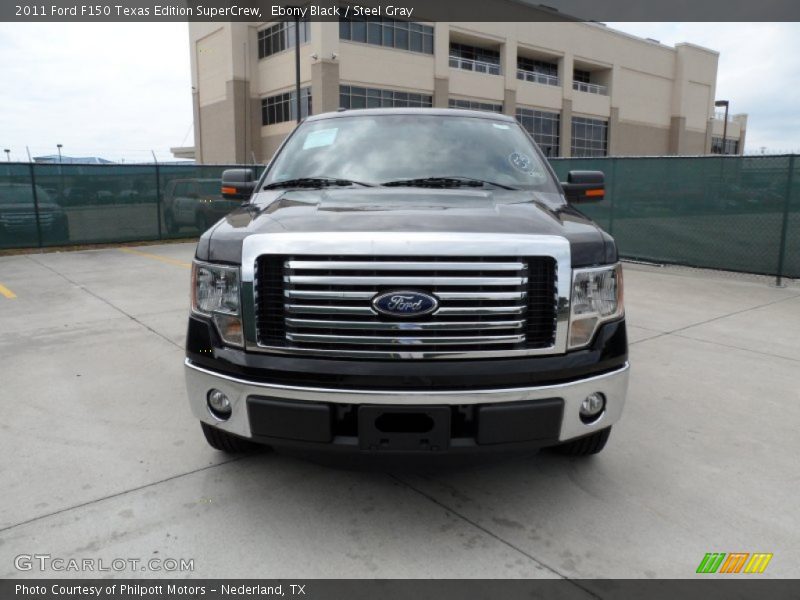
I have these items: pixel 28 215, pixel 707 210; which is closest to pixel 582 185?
pixel 707 210

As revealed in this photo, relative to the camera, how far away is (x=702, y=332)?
6629 millimetres

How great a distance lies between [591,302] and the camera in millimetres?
2744

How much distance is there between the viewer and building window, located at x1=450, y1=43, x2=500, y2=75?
4134 centimetres

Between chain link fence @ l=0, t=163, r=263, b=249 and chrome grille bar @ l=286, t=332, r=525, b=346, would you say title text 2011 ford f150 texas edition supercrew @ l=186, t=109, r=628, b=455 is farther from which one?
chain link fence @ l=0, t=163, r=263, b=249

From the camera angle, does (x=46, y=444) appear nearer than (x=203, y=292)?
No

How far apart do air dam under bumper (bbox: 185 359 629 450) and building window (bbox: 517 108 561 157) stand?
45.5 meters

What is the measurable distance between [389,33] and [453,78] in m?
5.47

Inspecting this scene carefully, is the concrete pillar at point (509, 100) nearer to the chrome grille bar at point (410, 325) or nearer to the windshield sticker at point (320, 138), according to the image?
the windshield sticker at point (320, 138)

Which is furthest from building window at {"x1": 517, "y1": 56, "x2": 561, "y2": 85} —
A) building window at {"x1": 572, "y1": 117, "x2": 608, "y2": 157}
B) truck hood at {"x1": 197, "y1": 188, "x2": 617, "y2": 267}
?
truck hood at {"x1": 197, "y1": 188, "x2": 617, "y2": 267}

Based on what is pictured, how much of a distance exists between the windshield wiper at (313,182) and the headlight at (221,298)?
41.6 inches

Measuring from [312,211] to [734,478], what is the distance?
2647 mm

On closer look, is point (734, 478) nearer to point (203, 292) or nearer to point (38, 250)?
point (203, 292)

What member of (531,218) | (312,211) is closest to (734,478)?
(531,218)

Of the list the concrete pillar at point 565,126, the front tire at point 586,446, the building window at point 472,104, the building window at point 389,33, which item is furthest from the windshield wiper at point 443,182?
the concrete pillar at point 565,126
